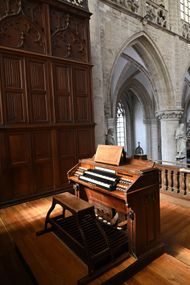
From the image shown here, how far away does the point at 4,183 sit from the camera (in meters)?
3.84

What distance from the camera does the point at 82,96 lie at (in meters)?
4.95

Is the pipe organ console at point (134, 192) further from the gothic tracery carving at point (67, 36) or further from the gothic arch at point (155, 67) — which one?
the gothic arch at point (155, 67)

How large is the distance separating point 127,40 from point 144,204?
21.9ft

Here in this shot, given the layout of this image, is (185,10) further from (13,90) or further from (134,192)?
(134,192)

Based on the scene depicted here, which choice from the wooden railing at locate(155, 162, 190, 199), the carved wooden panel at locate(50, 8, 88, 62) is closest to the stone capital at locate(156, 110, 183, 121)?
the wooden railing at locate(155, 162, 190, 199)

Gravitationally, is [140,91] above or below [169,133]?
above

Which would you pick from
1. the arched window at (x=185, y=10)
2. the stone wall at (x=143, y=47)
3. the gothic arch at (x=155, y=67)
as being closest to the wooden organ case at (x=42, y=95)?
the stone wall at (x=143, y=47)

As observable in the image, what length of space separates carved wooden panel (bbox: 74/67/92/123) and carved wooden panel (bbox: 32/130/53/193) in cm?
97

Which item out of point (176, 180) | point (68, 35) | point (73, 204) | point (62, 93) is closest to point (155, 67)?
point (68, 35)

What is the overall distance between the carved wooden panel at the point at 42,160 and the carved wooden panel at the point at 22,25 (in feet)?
6.07

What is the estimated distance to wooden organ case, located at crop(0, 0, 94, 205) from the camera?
3924 mm

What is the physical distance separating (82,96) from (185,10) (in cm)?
871

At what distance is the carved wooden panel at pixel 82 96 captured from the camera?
15.9ft

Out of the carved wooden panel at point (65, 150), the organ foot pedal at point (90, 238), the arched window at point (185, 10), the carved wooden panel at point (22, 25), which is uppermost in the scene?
the arched window at point (185, 10)
